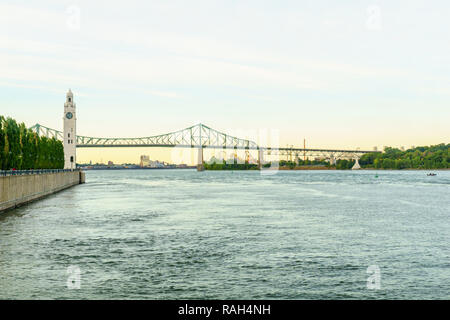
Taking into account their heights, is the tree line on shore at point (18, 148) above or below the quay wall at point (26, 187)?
above

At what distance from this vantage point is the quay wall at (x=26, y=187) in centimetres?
3756

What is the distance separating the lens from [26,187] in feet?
150

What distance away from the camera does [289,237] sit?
2466 cm

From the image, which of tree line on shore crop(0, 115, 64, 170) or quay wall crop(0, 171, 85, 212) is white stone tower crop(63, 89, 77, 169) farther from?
Answer: quay wall crop(0, 171, 85, 212)

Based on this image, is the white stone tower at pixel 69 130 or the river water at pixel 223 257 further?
the white stone tower at pixel 69 130

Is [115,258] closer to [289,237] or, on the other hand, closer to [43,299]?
[43,299]

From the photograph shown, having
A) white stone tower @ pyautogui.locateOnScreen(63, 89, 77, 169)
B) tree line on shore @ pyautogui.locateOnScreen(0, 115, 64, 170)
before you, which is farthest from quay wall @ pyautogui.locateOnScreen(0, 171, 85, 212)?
white stone tower @ pyautogui.locateOnScreen(63, 89, 77, 169)

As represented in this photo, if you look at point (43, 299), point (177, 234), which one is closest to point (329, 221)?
point (177, 234)

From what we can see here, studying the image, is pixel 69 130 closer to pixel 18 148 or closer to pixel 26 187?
pixel 18 148

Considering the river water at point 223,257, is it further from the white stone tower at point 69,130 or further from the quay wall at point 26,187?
the white stone tower at point 69,130

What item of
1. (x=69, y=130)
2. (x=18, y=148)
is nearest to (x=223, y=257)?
(x=18, y=148)

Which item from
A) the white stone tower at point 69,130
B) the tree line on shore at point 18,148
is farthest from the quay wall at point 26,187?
the white stone tower at point 69,130

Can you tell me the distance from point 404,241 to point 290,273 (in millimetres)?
9414
